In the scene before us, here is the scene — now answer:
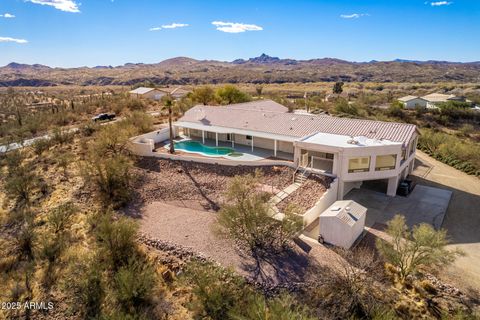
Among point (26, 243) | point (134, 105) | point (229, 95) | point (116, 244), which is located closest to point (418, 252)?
point (116, 244)

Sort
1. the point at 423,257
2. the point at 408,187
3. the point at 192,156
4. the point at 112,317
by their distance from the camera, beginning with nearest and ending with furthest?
the point at 112,317, the point at 423,257, the point at 408,187, the point at 192,156

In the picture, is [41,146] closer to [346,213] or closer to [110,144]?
[110,144]

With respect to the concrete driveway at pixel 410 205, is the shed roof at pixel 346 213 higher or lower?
higher

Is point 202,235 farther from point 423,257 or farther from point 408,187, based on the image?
point 408,187

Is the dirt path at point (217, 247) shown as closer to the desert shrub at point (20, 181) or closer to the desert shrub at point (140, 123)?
the desert shrub at point (20, 181)

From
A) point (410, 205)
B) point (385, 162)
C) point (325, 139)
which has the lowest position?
point (410, 205)

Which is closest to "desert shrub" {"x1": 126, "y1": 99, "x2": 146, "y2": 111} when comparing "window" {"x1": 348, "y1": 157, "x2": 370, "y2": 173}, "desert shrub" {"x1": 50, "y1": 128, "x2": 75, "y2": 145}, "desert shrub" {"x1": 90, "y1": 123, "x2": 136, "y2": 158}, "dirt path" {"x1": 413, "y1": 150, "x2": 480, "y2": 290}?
"desert shrub" {"x1": 50, "y1": 128, "x2": 75, "y2": 145}

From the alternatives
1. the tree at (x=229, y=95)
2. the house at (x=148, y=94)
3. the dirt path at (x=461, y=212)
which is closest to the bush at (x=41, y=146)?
the tree at (x=229, y=95)

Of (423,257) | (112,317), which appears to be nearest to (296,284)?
(423,257)
